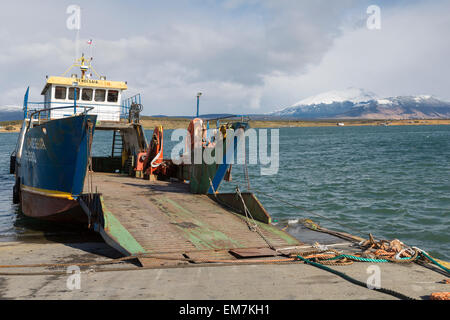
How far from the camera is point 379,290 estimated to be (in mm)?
5914

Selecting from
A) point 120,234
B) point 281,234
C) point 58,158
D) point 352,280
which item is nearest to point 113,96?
point 58,158

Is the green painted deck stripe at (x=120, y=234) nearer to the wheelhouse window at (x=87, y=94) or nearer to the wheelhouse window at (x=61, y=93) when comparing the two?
the wheelhouse window at (x=61, y=93)

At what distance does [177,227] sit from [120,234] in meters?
1.30

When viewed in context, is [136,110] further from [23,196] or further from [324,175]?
[324,175]

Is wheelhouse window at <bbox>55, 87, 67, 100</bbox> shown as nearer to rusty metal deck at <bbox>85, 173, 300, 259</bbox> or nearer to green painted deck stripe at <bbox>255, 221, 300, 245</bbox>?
rusty metal deck at <bbox>85, 173, 300, 259</bbox>

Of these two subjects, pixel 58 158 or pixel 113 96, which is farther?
pixel 113 96

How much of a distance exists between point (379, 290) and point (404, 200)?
42.8 ft

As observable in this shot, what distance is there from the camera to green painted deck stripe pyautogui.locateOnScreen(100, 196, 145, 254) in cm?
768

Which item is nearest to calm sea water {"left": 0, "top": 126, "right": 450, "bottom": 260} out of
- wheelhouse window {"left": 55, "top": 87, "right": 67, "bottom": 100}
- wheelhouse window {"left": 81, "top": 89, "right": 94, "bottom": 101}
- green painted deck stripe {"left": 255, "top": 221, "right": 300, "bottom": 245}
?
green painted deck stripe {"left": 255, "top": 221, "right": 300, "bottom": 245}

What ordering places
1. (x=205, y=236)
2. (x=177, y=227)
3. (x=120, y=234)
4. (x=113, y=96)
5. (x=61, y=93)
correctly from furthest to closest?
(x=113, y=96)
(x=61, y=93)
(x=177, y=227)
(x=205, y=236)
(x=120, y=234)

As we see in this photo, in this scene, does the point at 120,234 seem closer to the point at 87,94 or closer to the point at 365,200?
the point at 87,94

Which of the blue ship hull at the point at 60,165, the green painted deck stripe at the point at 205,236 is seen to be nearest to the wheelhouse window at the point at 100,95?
the blue ship hull at the point at 60,165

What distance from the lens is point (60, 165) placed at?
37.4 feet
